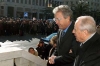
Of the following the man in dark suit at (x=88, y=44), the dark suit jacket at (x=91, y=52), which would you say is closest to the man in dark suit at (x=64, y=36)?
the man in dark suit at (x=88, y=44)

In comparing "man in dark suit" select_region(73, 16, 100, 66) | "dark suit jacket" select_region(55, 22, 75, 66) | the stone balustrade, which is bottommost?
the stone balustrade

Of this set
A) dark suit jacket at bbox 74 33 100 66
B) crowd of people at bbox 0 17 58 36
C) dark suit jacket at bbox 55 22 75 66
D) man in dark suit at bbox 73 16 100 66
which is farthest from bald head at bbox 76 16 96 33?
crowd of people at bbox 0 17 58 36

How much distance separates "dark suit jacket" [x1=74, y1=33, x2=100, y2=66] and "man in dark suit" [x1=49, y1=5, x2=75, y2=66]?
658mm

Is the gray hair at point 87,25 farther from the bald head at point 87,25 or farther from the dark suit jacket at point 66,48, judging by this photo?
the dark suit jacket at point 66,48

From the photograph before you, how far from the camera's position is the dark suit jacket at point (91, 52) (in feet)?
6.97

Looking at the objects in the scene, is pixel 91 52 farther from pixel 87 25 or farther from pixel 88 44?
pixel 87 25

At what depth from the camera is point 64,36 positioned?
2828 millimetres

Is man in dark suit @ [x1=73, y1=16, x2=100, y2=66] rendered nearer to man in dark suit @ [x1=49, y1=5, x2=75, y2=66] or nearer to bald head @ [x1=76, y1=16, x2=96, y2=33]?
bald head @ [x1=76, y1=16, x2=96, y2=33]

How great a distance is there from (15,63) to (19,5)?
59560 mm

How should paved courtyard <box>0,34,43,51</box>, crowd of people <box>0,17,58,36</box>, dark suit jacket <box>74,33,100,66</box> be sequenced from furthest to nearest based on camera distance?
1. crowd of people <box>0,17,58,36</box>
2. paved courtyard <box>0,34,43,51</box>
3. dark suit jacket <box>74,33,100,66</box>

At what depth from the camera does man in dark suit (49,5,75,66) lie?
2.84 m

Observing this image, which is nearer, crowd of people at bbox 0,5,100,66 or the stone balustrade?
crowd of people at bbox 0,5,100,66

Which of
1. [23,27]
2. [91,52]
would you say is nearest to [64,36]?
[91,52]

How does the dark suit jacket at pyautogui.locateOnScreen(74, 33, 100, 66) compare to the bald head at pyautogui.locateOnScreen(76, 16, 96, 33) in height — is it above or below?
below
